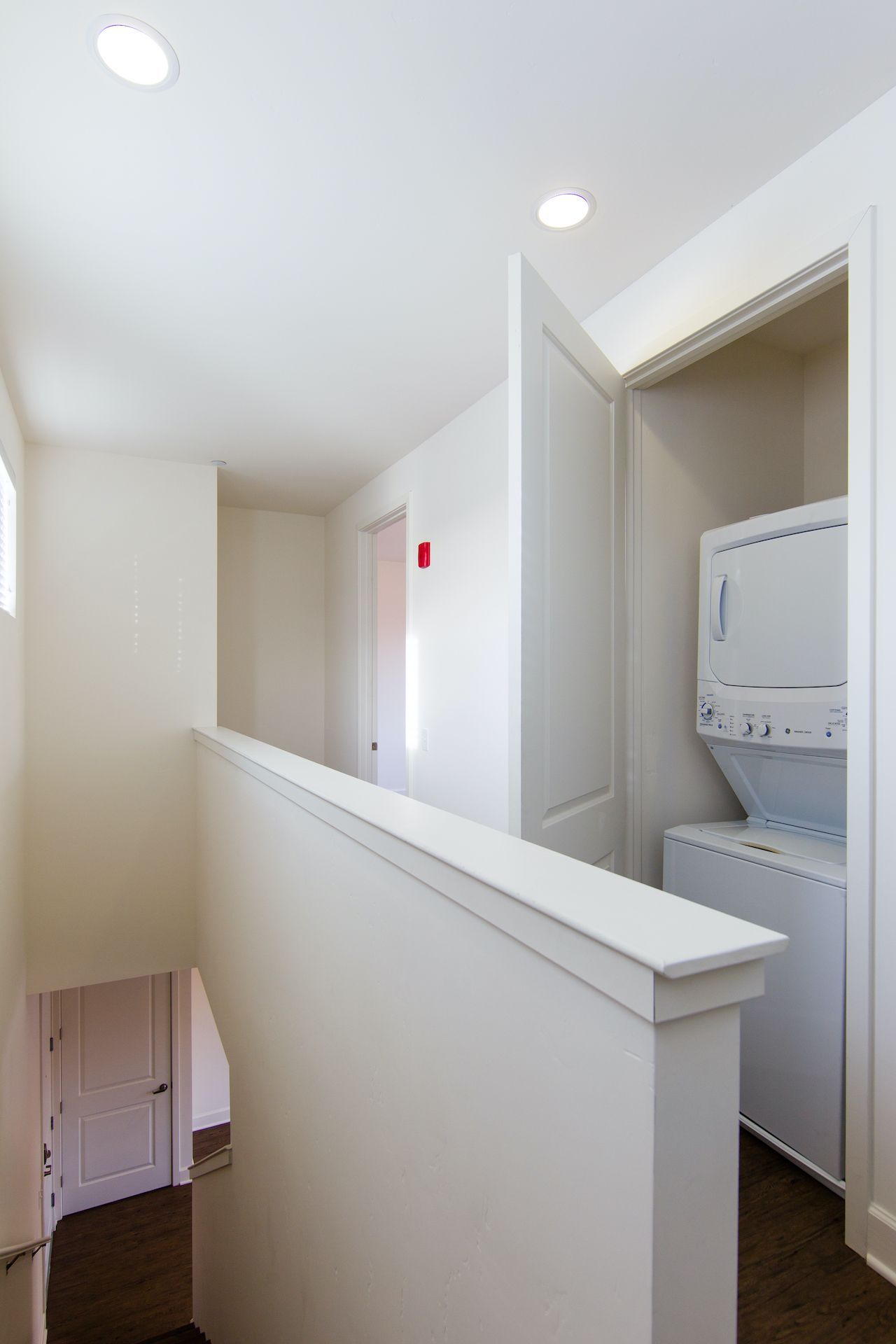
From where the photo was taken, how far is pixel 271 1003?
2068mm

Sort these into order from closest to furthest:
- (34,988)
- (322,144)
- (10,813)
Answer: (322,144), (10,813), (34,988)

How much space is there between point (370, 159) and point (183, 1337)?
16.9 ft

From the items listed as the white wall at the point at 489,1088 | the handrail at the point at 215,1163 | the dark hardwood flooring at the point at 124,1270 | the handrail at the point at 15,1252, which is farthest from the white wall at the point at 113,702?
the dark hardwood flooring at the point at 124,1270

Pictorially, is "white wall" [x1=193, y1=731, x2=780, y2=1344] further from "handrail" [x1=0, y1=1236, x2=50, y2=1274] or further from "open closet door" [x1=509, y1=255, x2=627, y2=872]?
"handrail" [x1=0, y1=1236, x2=50, y2=1274]

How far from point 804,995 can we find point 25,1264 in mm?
3565

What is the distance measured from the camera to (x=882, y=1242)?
56.2 inches

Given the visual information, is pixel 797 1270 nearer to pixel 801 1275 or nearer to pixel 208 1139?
pixel 801 1275

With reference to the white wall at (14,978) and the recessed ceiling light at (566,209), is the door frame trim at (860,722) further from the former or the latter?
the white wall at (14,978)

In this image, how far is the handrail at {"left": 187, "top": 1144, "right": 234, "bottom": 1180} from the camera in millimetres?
2813

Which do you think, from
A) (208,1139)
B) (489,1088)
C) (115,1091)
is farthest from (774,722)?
(208,1139)

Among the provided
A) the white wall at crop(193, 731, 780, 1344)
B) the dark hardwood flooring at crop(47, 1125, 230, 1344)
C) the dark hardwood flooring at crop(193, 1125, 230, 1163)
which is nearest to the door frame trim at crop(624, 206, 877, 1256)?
the white wall at crop(193, 731, 780, 1344)

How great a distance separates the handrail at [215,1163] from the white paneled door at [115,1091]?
7.65 feet

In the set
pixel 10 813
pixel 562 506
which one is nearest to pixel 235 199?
pixel 562 506

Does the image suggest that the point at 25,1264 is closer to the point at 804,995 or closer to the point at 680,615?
the point at 804,995
